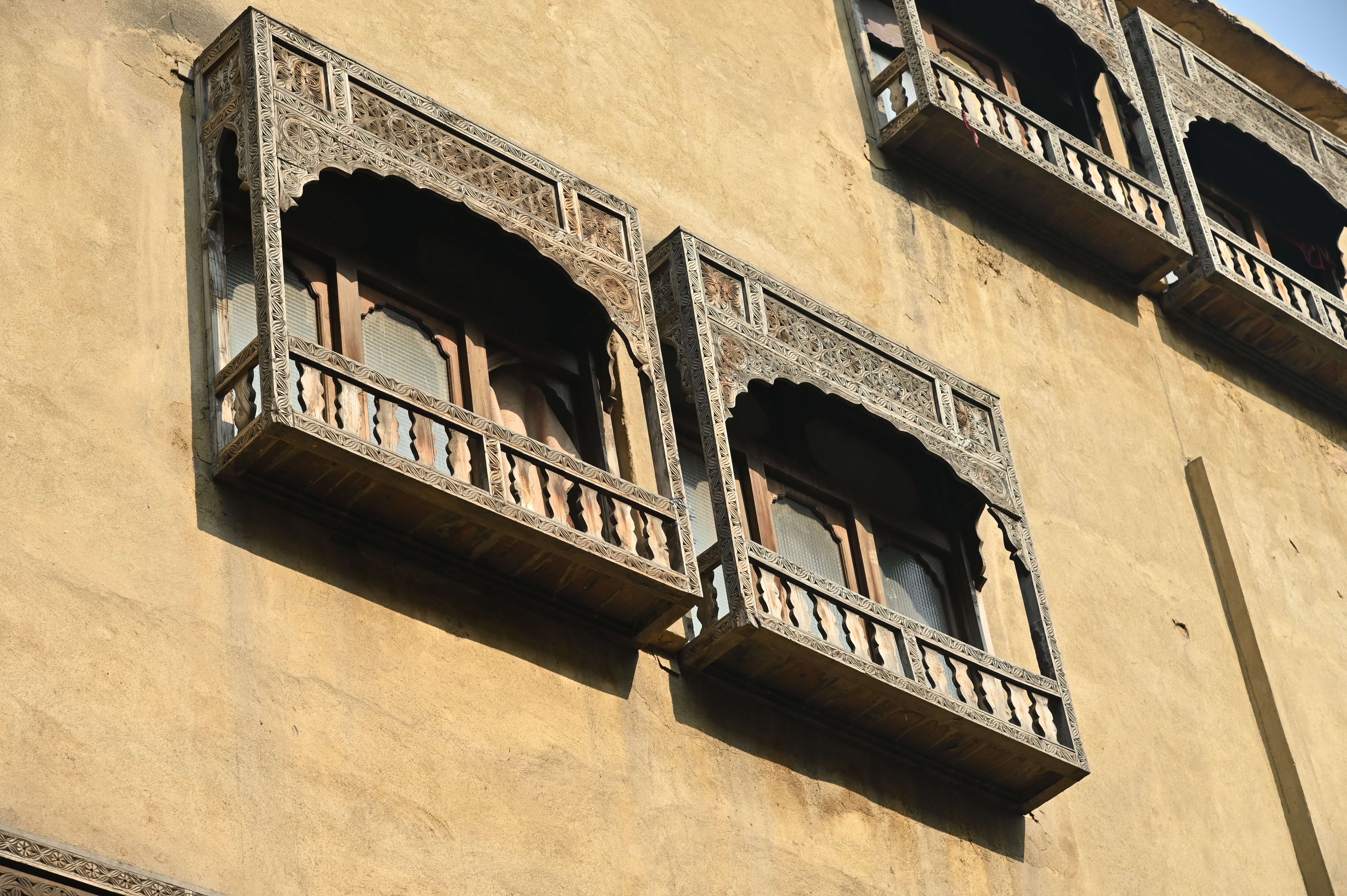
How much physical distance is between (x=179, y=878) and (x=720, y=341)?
3881mm

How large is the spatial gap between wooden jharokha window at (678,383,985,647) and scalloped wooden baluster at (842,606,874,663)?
49 centimetres

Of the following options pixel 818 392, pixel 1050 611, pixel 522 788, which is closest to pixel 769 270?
pixel 818 392

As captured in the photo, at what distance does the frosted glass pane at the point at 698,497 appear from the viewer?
9.86 meters

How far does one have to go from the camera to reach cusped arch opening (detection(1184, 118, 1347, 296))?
15703 millimetres

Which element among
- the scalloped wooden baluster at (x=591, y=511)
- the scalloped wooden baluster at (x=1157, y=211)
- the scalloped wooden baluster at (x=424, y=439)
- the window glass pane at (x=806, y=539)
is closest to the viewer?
the scalloped wooden baluster at (x=424, y=439)

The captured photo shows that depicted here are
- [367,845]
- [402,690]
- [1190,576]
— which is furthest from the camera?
[1190,576]

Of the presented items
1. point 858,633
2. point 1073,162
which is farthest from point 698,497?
point 1073,162

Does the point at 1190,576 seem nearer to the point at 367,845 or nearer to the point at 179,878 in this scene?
the point at 367,845

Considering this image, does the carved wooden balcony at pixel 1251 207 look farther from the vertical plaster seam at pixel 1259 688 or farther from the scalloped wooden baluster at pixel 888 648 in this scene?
the scalloped wooden baluster at pixel 888 648

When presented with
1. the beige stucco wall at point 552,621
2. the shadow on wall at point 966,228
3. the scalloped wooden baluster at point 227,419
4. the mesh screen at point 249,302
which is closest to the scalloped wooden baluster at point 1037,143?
the shadow on wall at point 966,228

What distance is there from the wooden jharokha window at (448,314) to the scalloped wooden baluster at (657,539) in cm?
48

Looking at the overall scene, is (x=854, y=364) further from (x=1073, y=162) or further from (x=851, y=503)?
(x=1073, y=162)

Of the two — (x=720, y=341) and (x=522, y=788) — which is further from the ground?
(x=720, y=341)

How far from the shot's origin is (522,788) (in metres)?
8.01
